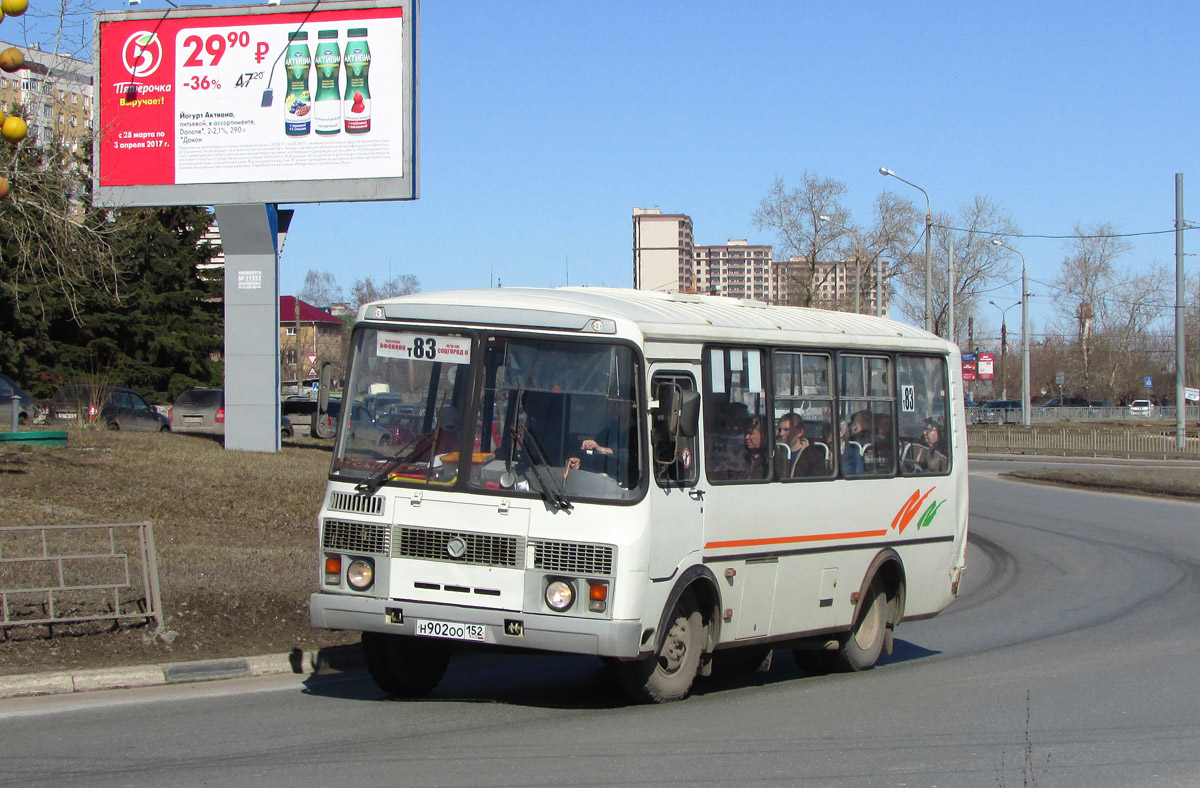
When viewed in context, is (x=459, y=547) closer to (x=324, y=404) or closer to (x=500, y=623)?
(x=500, y=623)

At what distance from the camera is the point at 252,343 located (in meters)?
25.0

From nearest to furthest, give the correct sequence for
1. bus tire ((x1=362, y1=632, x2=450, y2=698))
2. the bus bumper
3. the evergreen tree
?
the bus bumper
bus tire ((x1=362, y1=632, x2=450, y2=698))
the evergreen tree

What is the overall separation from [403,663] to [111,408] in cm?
2951

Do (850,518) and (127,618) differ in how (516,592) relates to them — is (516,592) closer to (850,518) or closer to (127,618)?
(850,518)

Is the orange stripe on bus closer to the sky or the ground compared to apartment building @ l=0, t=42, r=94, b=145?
closer to the ground

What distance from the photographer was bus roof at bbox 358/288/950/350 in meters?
7.95

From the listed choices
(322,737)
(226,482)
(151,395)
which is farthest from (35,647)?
(151,395)

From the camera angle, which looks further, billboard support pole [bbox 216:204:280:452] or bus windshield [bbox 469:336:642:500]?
billboard support pole [bbox 216:204:280:452]

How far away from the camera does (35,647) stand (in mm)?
9617

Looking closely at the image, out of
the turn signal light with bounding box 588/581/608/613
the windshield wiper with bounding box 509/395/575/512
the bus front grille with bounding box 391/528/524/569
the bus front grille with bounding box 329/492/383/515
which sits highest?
the windshield wiper with bounding box 509/395/575/512

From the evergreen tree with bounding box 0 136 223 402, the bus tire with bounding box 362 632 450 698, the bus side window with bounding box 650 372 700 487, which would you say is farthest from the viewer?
the evergreen tree with bounding box 0 136 223 402

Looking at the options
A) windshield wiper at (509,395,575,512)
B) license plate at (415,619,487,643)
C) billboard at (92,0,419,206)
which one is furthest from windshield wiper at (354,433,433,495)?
billboard at (92,0,419,206)

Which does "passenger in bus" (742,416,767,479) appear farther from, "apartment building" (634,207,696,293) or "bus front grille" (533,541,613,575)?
"apartment building" (634,207,696,293)

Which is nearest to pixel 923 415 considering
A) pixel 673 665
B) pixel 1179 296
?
pixel 673 665
